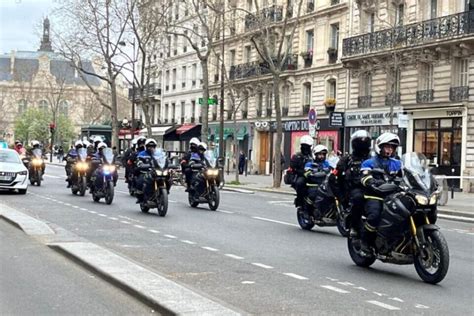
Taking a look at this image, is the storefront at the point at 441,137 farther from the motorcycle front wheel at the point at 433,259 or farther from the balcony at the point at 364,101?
the motorcycle front wheel at the point at 433,259

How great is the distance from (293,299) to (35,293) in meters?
2.58

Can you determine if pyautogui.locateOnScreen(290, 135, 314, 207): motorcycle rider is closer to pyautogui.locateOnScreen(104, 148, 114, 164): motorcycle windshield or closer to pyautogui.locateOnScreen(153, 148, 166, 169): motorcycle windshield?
pyautogui.locateOnScreen(153, 148, 166, 169): motorcycle windshield

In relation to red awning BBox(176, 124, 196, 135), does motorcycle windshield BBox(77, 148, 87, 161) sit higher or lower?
lower

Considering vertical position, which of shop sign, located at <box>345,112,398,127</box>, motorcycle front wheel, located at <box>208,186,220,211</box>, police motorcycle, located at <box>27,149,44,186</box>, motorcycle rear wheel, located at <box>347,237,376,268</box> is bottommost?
motorcycle rear wheel, located at <box>347,237,376,268</box>

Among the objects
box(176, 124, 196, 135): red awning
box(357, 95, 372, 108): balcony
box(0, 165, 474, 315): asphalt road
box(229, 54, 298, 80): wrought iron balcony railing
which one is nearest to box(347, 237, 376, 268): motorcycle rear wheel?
box(0, 165, 474, 315): asphalt road

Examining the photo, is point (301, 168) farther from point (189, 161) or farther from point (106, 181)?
point (106, 181)

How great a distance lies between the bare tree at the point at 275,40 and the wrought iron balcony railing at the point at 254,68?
3.74ft

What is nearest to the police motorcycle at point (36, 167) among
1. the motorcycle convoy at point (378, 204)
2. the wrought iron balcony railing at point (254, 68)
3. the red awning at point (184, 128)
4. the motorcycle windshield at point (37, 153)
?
the motorcycle windshield at point (37, 153)

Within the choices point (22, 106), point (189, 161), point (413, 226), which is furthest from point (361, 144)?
point (22, 106)

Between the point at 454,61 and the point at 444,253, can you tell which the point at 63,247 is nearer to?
the point at 444,253

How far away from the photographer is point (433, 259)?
26.9 ft

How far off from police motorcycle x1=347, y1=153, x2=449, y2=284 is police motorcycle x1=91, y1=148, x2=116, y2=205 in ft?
36.7

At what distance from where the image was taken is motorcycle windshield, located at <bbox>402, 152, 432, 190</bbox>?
8.27 metres

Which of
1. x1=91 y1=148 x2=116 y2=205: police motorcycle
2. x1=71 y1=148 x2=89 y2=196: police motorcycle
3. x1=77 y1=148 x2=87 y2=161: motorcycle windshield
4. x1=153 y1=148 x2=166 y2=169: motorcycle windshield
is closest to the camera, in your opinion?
x1=153 y1=148 x2=166 y2=169: motorcycle windshield
